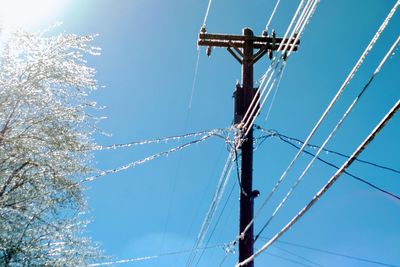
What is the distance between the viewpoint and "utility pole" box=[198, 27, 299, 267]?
7219 millimetres

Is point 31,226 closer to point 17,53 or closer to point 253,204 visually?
point 17,53

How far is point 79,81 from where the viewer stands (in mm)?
6793

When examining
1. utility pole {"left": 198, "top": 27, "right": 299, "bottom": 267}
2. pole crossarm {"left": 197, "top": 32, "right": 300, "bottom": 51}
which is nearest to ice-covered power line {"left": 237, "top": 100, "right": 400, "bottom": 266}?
utility pole {"left": 198, "top": 27, "right": 299, "bottom": 267}

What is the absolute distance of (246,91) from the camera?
8430 millimetres

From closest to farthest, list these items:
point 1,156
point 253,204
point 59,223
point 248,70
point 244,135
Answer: point 1,156
point 59,223
point 253,204
point 244,135
point 248,70

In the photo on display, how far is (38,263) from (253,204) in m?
3.46

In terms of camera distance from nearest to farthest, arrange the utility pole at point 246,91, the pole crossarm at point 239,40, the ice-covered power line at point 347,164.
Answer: the ice-covered power line at point 347,164 < the utility pole at point 246,91 < the pole crossarm at point 239,40

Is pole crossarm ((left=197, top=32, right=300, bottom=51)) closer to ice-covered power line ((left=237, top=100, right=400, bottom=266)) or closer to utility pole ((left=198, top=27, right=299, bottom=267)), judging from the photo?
utility pole ((left=198, top=27, right=299, bottom=267))

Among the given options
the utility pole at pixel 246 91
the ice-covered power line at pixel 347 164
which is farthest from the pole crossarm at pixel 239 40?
the ice-covered power line at pixel 347 164

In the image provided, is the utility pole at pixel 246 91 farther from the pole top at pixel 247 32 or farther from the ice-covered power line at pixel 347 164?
the ice-covered power line at pixel 347 164

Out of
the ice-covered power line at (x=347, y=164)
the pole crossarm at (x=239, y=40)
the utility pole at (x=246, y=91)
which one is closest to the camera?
the ice-covered power line at (x=347, y=164)

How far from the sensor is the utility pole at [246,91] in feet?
23.7

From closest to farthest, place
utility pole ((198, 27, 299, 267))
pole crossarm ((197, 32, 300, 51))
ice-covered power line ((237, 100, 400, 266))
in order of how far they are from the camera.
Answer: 1. ice-covered power line ((237, 100, 400, 266))
2. utility pole ((198, 27, 299, 267))
3. pole crossarm ((197, 32, 300, 51))

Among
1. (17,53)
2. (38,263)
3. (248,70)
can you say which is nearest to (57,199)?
(38,263)
